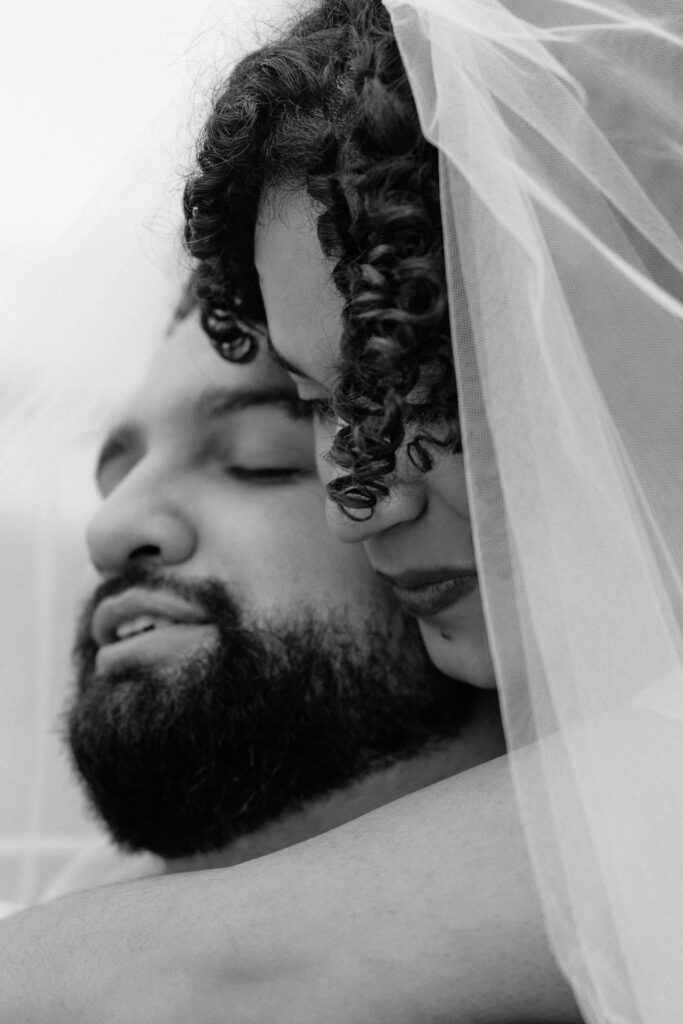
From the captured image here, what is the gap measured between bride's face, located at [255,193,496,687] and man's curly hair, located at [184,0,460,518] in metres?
0.03

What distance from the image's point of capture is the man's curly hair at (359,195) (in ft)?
2.68

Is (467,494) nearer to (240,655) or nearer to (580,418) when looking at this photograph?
(580,418)

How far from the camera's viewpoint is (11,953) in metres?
0.92

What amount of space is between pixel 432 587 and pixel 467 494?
15 cm

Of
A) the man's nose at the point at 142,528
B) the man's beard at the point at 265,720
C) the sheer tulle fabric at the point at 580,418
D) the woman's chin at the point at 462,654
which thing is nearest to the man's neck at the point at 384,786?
the man's beard at the point at 265,720

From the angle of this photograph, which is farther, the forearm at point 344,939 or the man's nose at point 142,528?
the man's nose at point 142,528

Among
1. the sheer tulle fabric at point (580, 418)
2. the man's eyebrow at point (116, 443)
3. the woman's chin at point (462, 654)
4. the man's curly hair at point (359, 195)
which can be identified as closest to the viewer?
the sheer tulle fabric at point (580, 418)

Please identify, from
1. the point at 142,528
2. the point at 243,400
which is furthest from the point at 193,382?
the point at 142,528

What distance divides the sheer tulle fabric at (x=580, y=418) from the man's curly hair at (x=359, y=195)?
0.19ft

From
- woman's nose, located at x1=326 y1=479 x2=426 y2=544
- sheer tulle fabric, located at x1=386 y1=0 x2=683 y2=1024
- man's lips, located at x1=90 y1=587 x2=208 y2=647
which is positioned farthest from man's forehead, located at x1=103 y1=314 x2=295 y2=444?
sheer tulle fabric, located at x1=386 y1=0 x2=683 y2=1024

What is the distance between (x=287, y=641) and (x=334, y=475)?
11.8 inches

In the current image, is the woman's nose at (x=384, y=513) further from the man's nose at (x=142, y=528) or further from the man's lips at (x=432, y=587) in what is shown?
the man's nose at (x=142, y=528)

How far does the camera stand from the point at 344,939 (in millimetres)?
750

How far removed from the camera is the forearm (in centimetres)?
72
